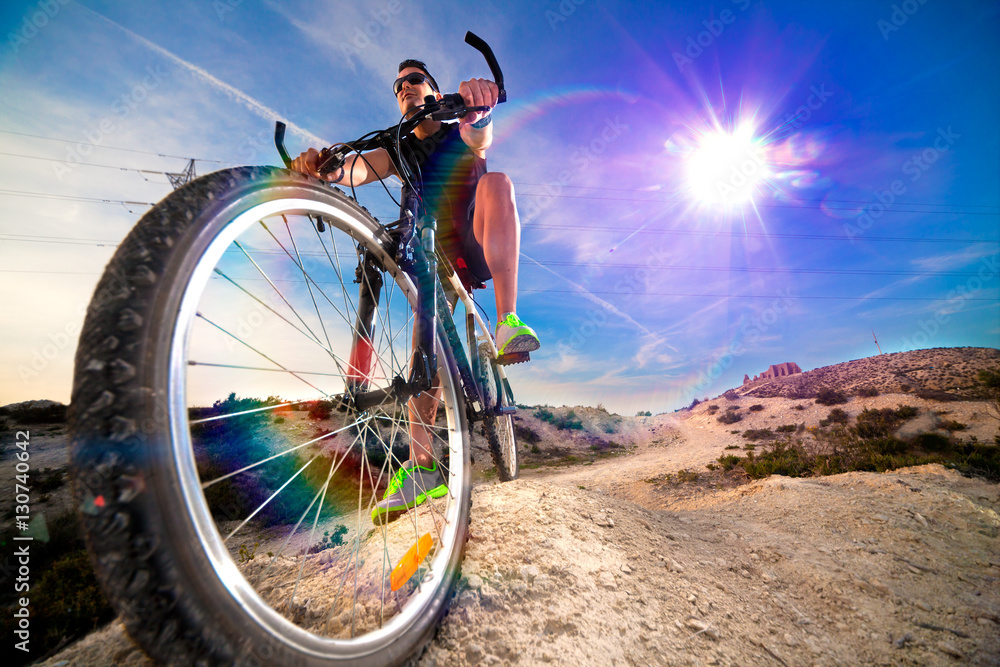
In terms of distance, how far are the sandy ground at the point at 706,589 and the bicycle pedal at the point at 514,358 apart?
3.08 feet

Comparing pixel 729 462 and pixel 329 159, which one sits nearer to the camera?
pixel 329 159

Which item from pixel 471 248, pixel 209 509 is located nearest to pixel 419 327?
pixel 209 509

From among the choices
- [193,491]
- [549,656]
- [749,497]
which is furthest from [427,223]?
[749,497]

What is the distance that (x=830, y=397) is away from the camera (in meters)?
19.9

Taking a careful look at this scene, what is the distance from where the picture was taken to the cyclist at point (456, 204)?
201 cm

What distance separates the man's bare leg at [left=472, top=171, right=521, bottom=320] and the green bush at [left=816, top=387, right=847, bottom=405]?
82.1 ft

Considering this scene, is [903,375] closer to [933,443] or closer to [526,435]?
[933,443]

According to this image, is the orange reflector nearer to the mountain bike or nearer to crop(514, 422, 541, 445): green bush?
the mountain bike

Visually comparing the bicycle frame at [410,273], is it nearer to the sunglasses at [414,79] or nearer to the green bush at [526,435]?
the sunglasses at [414,79]

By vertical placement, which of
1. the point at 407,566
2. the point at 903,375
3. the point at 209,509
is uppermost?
the point at 903,375

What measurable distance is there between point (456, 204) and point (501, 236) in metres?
0.64

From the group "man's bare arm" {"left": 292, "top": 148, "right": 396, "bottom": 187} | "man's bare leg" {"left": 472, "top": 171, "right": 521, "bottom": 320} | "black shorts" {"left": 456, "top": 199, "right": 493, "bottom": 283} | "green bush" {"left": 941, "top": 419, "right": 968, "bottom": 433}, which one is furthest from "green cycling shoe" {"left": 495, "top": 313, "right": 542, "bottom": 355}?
"green bush" {"left": 941, "top": 419, "right": 968, "bottom": 433}

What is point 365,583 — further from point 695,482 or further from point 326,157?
point 695,482

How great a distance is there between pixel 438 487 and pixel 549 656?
1.15m
